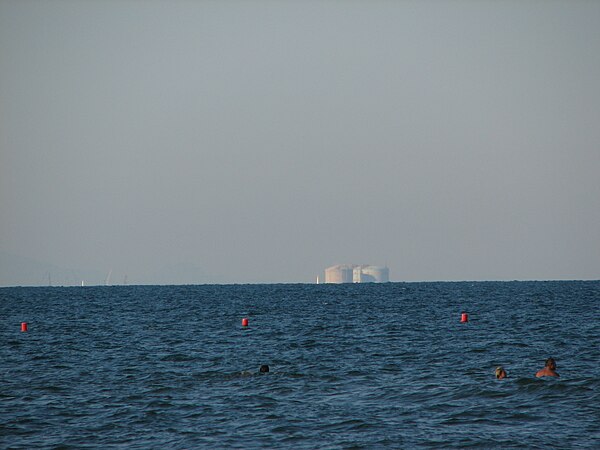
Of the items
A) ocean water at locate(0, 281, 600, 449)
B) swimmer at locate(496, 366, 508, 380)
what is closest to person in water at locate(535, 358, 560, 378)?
ocean water at locate(0, 281, 600, 449)

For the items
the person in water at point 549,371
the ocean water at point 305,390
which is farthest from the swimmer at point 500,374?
the person in water at point 549,371

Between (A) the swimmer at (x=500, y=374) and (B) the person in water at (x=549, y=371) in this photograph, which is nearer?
(B) the person in water at (x=549, y=371)

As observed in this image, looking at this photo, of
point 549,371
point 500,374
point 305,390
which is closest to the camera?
point 305,390

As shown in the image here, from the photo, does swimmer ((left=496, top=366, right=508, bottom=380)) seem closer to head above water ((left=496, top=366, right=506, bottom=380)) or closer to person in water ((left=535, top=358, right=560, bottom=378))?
head above water ((left=496, top=366, right=506, bottom=380))

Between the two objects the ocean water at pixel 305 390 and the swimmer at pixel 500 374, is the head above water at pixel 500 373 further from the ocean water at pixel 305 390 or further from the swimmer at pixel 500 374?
the ocean water at pixel 305 390

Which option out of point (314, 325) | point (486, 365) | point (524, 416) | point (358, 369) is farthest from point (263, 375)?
point (314, 325)

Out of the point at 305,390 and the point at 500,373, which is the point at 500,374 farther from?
the point at 305,390

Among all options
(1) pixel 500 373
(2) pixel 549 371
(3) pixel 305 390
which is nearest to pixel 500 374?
(1) pixel 500 373

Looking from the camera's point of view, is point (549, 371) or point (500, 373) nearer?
point (549, 371)

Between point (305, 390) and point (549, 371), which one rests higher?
point (549, 371)

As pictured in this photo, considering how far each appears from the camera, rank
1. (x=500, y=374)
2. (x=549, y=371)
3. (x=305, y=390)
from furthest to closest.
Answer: (x=500, y=374) → (x=549, y=371) → (x=305, y=390)

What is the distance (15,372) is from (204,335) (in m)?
20.2

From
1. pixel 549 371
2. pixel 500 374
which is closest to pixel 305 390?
pixel 500 374

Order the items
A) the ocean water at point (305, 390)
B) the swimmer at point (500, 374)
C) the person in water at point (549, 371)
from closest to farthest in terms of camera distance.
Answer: the ocean water at point (305, 390), the person in water at point (549, 371), the swimmer at point (500, 374)
